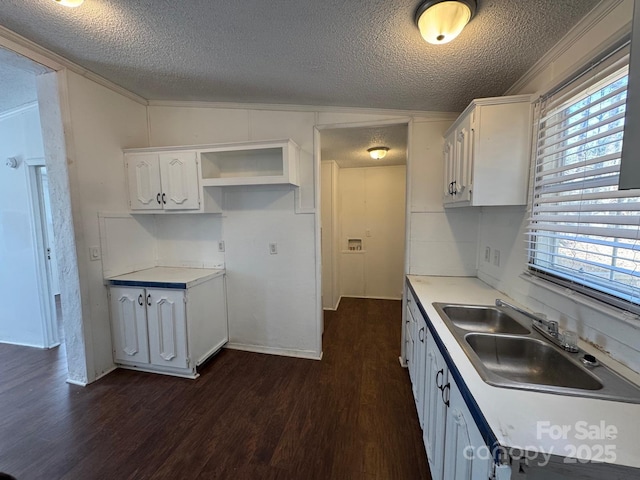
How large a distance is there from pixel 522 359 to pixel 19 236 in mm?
4641

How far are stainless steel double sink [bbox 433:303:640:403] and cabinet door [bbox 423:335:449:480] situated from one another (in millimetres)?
173

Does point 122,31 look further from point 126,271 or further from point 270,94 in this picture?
point 126,271

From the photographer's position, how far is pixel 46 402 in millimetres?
2100

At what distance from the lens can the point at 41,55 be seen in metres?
1.91

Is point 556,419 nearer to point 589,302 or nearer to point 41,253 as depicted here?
point 589,302

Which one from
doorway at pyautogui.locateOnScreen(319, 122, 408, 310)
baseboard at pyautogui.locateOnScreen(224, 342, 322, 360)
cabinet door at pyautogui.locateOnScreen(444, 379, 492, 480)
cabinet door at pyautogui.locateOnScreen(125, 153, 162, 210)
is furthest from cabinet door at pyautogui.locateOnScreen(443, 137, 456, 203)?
cabinet door at pyautogui.locateOnScreen(125, 153, 162, 210)

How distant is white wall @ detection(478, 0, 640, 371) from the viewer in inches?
41.6

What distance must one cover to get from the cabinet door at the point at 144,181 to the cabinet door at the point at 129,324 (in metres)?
0.83

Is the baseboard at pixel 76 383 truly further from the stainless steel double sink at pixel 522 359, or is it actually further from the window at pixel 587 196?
the window at pixel 587 196

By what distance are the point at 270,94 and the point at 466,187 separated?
6.07ft

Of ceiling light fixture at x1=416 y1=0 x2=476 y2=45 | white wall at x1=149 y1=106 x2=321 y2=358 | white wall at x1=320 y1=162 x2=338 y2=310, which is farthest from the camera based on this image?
white wall at x1=320 y1=162 x2=338 y2=310

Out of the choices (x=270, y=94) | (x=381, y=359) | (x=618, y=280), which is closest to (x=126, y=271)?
(x=270, y=94)

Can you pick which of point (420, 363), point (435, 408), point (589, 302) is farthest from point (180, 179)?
point (589, 302)

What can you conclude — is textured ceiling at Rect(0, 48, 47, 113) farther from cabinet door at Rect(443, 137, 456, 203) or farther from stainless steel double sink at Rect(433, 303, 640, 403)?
stainless steel double sink at Rect(433, 303, 640, 403)
